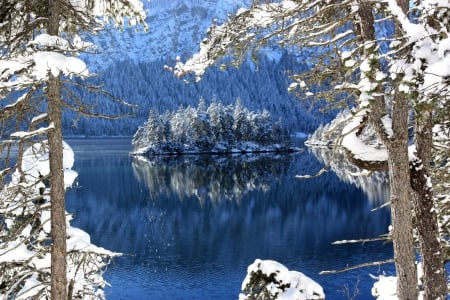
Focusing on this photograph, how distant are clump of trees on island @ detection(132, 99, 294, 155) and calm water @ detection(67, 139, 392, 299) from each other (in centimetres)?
2744

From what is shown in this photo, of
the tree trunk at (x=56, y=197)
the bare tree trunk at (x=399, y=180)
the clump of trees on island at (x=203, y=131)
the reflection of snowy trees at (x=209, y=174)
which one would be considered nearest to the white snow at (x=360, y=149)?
the bare tree trunk at (x=399, y=180)

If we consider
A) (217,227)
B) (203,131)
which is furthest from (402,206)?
(203,131)

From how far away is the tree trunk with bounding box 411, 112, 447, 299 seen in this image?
266 inches

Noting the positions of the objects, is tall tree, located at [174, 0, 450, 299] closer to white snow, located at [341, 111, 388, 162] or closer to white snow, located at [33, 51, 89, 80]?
white snow, located at [341, 111, 388, 162]

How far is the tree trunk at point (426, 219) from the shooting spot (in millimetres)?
6762

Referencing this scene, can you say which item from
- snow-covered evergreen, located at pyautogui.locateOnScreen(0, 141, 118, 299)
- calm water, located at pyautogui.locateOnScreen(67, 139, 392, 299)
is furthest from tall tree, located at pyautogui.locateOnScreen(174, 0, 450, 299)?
calm water, located at pyautogui.locateOnScreen(67, 139, 392, 299)

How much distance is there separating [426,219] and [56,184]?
5239 mm

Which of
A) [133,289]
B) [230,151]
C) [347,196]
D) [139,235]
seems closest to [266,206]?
[347,196]

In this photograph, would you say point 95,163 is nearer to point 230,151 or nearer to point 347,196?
point 230,151

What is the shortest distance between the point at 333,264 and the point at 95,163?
6205 cm

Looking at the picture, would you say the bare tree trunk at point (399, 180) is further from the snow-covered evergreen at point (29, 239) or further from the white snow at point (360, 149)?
the snow-covered evergreen at point (29, 239)

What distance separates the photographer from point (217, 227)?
4041cm

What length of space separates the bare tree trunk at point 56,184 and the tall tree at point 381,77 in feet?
5.46

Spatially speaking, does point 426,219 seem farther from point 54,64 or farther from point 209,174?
point 209,174
